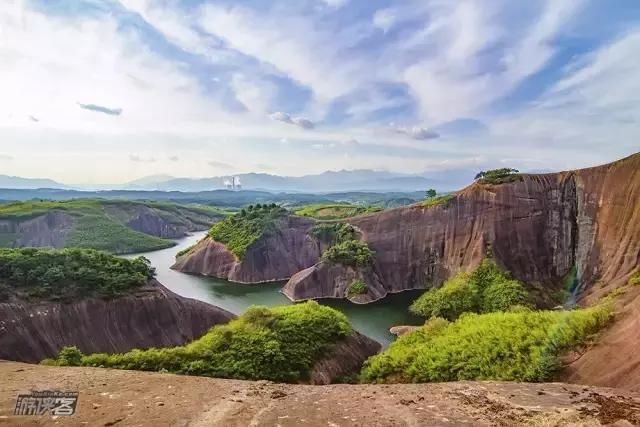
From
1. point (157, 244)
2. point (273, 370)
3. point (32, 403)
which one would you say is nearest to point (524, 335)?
point (273, 370)

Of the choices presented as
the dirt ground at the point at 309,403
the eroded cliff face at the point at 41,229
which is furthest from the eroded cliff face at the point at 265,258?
the dirt ground at the point at 309,403

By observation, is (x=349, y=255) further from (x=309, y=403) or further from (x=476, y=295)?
(x=309, y=403)

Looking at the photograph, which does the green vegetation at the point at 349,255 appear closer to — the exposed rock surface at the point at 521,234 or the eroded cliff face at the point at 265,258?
the exposed rock surface at the point at 521,234

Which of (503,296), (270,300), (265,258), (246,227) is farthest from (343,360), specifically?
(246,227)

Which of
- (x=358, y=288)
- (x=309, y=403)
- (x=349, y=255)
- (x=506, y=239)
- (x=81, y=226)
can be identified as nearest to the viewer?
(x=309, y=403)

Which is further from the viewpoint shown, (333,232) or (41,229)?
(41,229)

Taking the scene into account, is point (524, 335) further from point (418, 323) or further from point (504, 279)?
point (504, 279)
